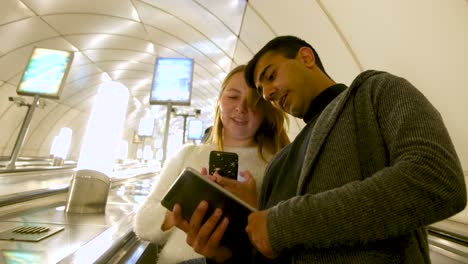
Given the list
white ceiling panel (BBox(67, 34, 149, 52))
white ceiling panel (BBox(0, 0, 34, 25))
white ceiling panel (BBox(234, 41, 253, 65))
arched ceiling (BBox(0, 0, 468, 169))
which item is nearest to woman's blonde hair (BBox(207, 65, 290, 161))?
arched ceiling (BBox(0, 0, 468, 169))

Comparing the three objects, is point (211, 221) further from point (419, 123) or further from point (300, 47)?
point (300, 47)

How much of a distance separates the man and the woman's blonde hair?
669 mm

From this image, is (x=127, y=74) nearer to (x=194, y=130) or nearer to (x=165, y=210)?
(x=194, y=130)

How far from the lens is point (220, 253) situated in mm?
925

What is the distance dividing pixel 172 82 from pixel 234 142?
3.63 metres

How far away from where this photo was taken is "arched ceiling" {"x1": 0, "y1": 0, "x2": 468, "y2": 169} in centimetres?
239

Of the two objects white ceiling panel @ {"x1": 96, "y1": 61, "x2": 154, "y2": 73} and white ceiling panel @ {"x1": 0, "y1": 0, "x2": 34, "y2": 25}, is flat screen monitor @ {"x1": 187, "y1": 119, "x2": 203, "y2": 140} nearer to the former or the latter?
white ceiling panel @ {"x1": 96, "y1": 61, "x2": 154, "y2": 73}

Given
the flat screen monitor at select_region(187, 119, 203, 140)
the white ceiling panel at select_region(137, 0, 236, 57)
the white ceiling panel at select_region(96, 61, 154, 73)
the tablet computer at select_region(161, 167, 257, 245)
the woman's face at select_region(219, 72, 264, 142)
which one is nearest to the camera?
the tablet computer at select_region(161, 167, 257, 245)

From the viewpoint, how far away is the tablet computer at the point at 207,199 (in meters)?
0.72

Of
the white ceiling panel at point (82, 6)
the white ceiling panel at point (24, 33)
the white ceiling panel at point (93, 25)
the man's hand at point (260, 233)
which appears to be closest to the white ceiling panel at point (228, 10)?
the white ceiling panel at point (82, 6)

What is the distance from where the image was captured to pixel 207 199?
0.77 m

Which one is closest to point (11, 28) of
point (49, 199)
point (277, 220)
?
point (49, 199)

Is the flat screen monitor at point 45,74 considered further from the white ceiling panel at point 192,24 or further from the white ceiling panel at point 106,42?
the white ceiling panel at point 106,42

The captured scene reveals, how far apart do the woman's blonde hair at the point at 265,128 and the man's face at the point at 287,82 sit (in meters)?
0.33
